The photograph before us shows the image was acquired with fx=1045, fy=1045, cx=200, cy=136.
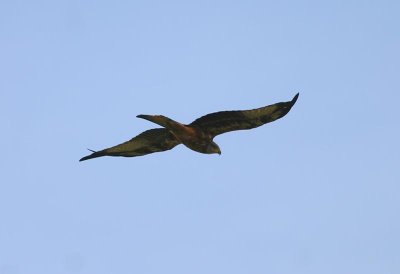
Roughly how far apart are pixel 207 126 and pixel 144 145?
3.57 meters

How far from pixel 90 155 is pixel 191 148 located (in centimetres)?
403

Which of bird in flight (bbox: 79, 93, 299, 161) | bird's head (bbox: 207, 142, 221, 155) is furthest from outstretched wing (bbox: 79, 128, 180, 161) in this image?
bird's head (bbox: 207, 142, 221, 155)

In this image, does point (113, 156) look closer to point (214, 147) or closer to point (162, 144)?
point (162, 144)

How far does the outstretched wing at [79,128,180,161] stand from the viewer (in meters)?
39.7

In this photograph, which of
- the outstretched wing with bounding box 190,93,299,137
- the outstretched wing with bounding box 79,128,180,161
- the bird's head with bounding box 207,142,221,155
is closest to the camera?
the outstretched wing with bounding box 190,93,299,137

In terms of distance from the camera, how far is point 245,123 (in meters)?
37.8

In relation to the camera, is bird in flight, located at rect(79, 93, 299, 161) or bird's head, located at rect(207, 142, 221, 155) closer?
bird in flight, located at rect(79, 93, 299, 161)

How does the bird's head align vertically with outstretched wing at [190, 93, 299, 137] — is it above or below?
below

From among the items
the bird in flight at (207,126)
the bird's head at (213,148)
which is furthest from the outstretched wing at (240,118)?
the bird's head at (213,148)

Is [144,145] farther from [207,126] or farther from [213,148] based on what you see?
[207,126]

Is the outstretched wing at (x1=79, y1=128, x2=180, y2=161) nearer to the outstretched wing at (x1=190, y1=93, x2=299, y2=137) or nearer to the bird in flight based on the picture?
the bird in flight

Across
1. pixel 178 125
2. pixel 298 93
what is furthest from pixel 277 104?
pixel 178 125

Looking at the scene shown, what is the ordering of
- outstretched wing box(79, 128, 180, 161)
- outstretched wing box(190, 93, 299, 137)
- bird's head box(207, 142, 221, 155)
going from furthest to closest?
outstretched wing box(79, 128, 180, 161) → bird's head box(207, 142, 221, 155) → outstretched wing box(190, 93, 299, 137)

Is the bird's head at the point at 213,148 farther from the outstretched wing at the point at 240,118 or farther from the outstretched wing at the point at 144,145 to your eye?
the outstretched wing at the point at 144,145
